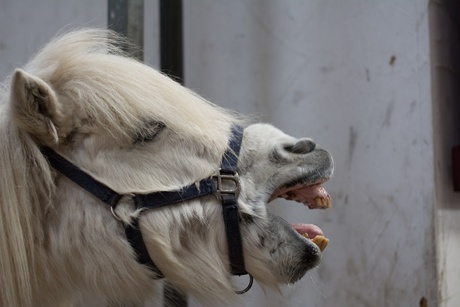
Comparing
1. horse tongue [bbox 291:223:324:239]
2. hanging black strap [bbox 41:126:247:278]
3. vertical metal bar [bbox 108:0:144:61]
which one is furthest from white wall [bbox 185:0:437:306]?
hanging black strap [bbox 41:126:247:278]

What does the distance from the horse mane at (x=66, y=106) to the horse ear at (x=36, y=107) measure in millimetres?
21

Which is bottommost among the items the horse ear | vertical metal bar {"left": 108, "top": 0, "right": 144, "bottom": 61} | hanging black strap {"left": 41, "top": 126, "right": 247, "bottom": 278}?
hanging black strap {"left": 41, "top": 126, "right": 247, "bottom": 278}

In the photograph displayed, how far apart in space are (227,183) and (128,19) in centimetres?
77

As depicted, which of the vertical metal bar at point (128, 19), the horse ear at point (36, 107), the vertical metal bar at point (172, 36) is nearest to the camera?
the horse ear at point (36, 107)

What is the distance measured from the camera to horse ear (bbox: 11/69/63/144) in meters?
1.08

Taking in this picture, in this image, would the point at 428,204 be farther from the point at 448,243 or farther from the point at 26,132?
the point at 26,132

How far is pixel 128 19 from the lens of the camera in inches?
67.7

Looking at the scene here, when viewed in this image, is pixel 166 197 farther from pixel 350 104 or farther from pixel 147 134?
pixel 350 104

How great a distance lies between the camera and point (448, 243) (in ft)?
6.59

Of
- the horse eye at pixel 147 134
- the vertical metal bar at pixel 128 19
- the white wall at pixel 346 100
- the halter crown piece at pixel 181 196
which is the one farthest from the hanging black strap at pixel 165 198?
the white wall at pixel 346 100

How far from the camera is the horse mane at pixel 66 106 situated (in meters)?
1.14

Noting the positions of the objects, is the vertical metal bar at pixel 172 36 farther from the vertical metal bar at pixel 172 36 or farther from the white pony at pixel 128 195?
the white pony at pixel 128 195

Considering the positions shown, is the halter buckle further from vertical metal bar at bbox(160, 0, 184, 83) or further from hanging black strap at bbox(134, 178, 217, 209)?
vertical metal bar at bbox(160, 0, 184, 83)

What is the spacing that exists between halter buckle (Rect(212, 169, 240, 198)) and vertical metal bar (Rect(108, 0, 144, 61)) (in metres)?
0.69
